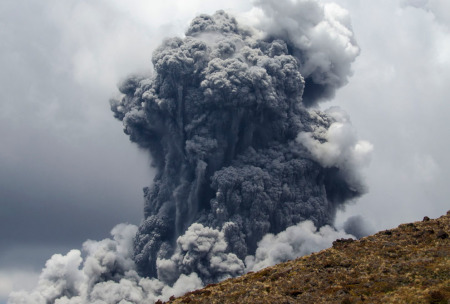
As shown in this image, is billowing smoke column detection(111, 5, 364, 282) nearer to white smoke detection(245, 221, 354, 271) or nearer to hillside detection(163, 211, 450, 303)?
white smoke detection(245, 221, 354, 271)

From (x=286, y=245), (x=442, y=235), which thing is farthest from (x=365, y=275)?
(x=286, y=245)

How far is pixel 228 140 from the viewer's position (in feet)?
426

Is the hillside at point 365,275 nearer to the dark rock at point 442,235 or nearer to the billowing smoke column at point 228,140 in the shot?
the dark rock at point 442,235

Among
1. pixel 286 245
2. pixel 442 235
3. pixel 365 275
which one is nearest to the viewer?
pixel 365 275

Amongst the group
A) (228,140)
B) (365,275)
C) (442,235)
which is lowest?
(365,275)

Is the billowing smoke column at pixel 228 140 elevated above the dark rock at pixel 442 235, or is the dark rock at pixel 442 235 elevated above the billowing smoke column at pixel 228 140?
the billowing smoke column at pixel 228 140

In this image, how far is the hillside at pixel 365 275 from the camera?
42.3 metres

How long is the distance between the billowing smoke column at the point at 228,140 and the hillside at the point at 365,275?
219 feet

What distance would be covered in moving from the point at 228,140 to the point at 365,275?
8428cm

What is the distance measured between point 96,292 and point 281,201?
1442 inches

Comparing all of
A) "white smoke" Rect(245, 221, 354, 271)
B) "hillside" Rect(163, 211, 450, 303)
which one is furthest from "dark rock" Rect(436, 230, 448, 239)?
"white smoke" Rect(245, 221, 354, 271)

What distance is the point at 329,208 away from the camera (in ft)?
451

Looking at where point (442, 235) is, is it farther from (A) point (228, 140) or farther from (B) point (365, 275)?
(A) point (228, 140)

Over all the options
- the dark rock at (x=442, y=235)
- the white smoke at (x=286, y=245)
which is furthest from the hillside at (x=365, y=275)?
the white smoke at (x=286, y=245)
